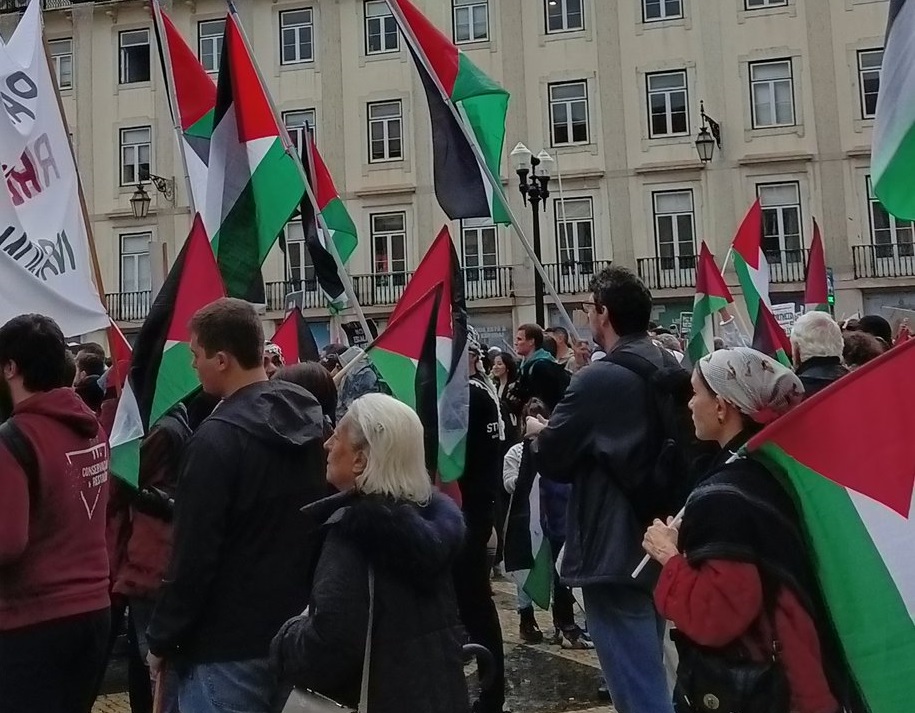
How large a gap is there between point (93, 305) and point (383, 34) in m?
24.5

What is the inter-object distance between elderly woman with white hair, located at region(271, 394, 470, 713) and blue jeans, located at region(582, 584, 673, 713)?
4.10 ft

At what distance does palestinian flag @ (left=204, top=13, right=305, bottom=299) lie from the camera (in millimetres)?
5992

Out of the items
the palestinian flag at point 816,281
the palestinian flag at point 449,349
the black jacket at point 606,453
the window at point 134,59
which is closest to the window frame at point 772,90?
the palestinian flag at point 816,281

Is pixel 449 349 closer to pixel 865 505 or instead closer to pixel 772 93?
pixel 865 505

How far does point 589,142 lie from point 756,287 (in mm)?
18632

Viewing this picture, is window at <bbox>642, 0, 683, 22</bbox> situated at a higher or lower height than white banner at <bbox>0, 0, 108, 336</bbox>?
higher

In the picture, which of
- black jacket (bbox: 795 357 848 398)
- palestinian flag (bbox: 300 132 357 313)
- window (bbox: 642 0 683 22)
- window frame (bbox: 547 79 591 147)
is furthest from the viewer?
window frame (bbox: 547 79 591 147)

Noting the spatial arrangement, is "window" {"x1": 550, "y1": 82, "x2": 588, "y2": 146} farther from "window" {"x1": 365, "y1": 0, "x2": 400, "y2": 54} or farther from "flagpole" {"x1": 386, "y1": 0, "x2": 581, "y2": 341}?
"flagpole" {"x1": 386, "y1": 0, "x2": 581, "y2": 341}

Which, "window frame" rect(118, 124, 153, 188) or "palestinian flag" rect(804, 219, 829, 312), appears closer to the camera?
"palestinian flag" rect(804, 219, 829, 312)

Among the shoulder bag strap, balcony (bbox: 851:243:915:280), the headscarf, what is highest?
balcony (bbox: 851:243:915:280)

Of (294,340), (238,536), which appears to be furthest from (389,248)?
(238,536)

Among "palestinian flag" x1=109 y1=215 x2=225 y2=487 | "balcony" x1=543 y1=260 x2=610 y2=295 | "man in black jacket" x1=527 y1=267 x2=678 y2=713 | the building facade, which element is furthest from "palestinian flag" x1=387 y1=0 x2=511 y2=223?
"balcony" x1=543 y1=260 x2=610 y2=295

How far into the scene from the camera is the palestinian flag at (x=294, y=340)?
6523 millimetres

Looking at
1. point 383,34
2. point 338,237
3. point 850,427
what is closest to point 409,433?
point 850,427
